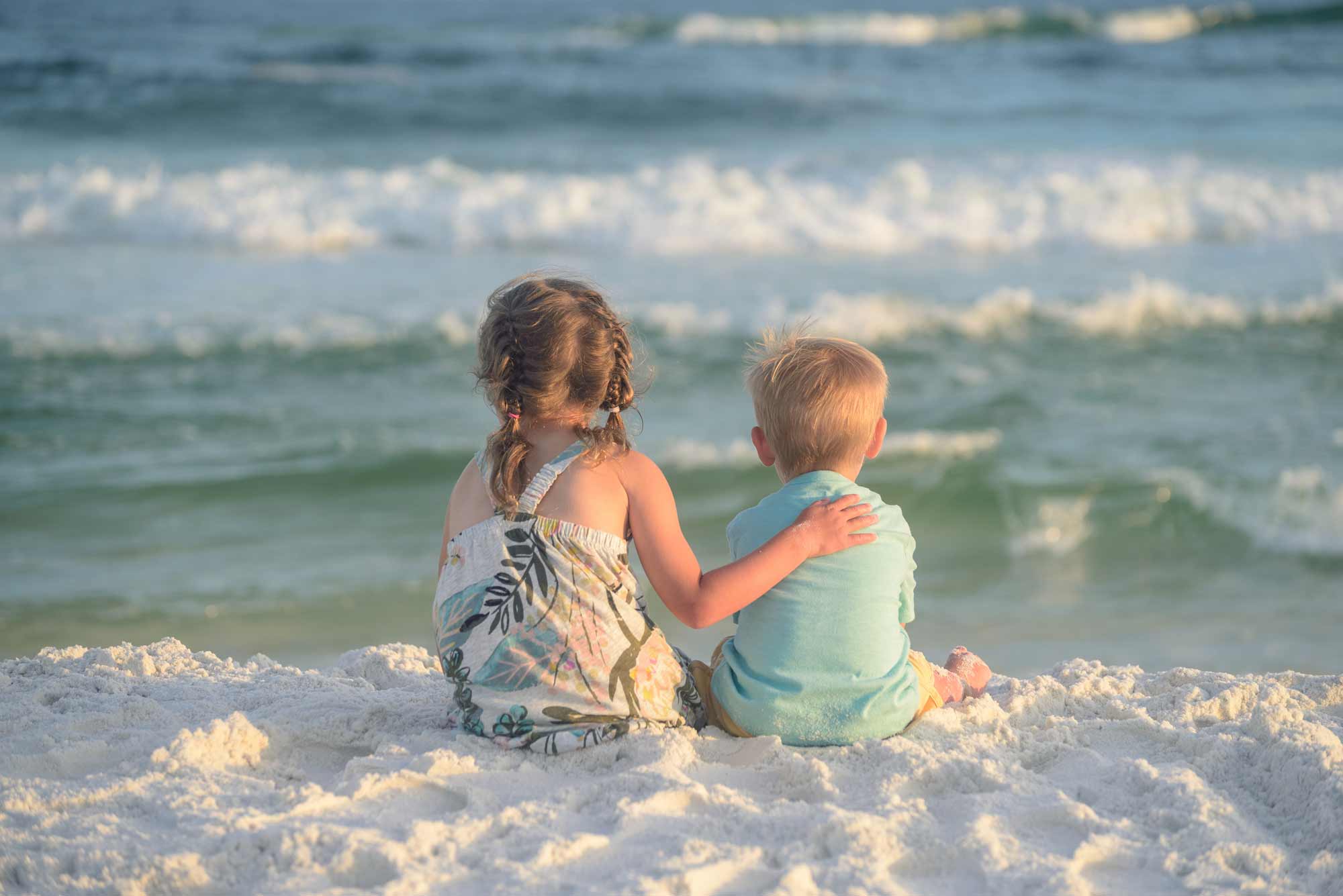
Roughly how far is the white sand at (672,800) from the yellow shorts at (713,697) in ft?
0.15

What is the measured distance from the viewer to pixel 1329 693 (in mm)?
2922

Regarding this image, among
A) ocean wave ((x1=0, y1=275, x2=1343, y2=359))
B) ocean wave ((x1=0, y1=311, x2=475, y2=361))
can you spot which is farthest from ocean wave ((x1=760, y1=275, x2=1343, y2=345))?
ocean wave ((x1=0, y1=311, x2=475, y2=361))

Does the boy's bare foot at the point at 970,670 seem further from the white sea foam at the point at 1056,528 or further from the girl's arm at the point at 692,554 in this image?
the white sea foam at the point at 1056,528

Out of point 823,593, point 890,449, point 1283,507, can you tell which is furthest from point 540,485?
point 1283,507

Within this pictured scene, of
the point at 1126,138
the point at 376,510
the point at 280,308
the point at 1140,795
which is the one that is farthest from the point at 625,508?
the point at 1126,138

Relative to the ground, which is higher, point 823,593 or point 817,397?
point 817,397

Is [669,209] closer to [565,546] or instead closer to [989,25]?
[565,546]

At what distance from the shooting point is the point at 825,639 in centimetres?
253

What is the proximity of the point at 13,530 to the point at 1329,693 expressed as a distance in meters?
4.82

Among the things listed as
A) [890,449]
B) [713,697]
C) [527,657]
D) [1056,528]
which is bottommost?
[1056,528]

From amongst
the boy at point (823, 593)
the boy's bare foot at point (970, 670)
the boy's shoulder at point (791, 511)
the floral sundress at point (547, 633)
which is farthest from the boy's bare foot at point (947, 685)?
the floral sundress at point (547, 633)

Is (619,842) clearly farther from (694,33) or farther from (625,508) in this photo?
(694,33)

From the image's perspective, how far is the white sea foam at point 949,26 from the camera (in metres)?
20.1

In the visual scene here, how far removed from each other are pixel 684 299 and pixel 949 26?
14.6m
